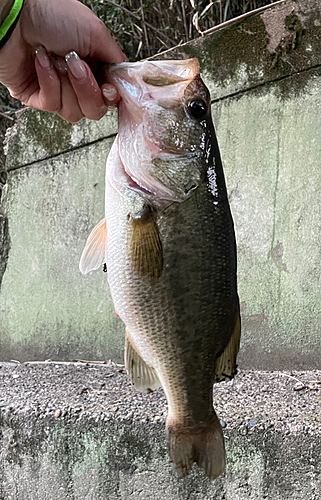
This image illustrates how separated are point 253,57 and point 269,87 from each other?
22 centimetres

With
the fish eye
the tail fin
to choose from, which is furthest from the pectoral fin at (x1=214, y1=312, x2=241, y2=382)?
the fish eye

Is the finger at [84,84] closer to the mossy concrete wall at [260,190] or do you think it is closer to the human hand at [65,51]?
the human hand at [65,51]

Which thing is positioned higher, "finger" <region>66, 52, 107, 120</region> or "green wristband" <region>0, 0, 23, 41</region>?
"green wristband" <region>0, 0, 23, 41</region>

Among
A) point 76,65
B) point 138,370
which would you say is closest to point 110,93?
point 76,65

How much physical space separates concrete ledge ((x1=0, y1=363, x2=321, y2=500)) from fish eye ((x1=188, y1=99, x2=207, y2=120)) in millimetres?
1256

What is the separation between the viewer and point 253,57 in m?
2.92

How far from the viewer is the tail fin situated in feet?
4.60

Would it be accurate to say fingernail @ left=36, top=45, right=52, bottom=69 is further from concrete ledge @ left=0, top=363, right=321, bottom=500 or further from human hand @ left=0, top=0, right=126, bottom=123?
concrete ledge @ left=0, top=363, right=321, bottom=500

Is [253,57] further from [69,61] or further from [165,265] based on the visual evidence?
[165,265]

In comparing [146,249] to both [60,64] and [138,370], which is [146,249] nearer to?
[138,370]

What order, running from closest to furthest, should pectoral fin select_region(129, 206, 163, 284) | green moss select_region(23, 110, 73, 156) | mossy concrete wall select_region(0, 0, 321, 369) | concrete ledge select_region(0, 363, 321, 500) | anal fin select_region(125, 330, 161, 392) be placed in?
1. pectoral fin select_region(129, 206, 163, 284)
2. anal fin select_region(125, 330, 161, 392)
3. concrete ledge select_region(0, 363, 321, 500)
4. mossy concrete wall select_region(0, 0, 321, 369)
5. green moss select_region(23, 110, 73, 156)

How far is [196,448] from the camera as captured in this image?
4.62 ft

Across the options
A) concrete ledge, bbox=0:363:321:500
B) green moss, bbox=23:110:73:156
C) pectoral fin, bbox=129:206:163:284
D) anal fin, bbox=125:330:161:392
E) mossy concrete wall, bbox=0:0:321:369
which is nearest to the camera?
pectoral fin, bbox=129:206:163:284

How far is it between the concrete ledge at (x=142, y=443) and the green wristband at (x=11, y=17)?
5.28 feet
